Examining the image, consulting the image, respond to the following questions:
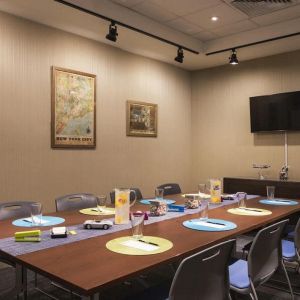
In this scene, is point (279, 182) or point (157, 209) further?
point (279, 182)

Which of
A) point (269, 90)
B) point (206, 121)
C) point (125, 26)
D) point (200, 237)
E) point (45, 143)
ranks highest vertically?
point (125, 26)

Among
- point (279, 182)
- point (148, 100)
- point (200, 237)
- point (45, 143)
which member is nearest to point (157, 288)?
point (200, 237)

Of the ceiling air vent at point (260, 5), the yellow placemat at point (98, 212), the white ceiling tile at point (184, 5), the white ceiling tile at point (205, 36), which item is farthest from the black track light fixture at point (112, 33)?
the yellow placemat at point (98, 212)

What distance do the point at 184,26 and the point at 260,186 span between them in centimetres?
244

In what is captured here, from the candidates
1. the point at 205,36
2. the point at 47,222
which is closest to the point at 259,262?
the point at 47,222

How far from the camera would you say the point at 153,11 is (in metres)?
3.93

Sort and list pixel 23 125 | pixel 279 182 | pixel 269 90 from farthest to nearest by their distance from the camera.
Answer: pixel 269 90 → pixel 279 182 → pixel 23 125

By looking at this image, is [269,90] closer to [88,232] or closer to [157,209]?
[157,209]

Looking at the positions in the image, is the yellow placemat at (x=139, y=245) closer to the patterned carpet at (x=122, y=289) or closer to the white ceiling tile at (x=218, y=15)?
the patterned carpet at (x=122, y=289)

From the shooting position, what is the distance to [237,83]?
18.1 feet

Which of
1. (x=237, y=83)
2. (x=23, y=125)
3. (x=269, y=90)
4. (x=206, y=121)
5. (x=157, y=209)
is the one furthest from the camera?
(x=206, y=121)

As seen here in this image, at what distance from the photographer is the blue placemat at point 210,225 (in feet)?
6.70

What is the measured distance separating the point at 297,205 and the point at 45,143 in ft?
8.98

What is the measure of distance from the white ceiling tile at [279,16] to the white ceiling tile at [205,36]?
2.26ft
